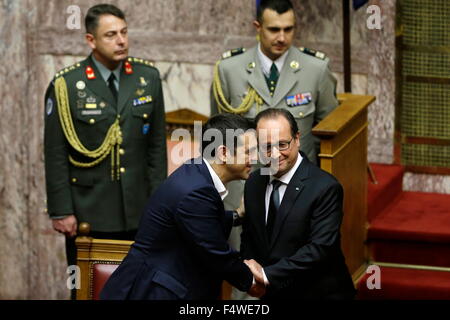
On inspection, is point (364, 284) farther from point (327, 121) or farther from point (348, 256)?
point (327, 121)

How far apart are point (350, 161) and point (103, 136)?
1309mm

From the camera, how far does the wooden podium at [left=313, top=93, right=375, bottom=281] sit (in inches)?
227

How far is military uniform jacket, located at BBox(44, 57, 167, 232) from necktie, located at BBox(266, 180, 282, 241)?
1225 millimetres

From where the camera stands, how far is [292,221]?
5059 mm

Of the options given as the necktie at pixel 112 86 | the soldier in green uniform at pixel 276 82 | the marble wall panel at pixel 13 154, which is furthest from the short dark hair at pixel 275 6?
the marble wall panel at pixel 13 154

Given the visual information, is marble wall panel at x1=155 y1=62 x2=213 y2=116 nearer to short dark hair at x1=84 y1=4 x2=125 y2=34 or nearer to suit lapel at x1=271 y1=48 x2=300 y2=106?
suit lapel at x1=271 y1=48 x2=300 y2=106

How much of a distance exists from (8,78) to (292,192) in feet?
9.88

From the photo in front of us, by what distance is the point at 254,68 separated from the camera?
6289 mm

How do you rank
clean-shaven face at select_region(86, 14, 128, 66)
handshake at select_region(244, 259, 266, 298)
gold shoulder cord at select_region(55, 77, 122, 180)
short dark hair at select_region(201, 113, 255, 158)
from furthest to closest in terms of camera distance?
gold shoulder cord at select_region(55, 77, 122, 180) → clean-shaven face at select_region(86, 14, 128, 66) → handshake at select_region(244, 259, 266, 298) → short dark hair at select_region(201, 113, 255, 158)

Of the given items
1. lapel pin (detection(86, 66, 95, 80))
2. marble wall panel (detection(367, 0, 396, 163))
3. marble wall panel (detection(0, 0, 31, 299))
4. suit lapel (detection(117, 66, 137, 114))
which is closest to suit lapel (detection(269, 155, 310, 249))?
suit lapel (detection(117, 66, 137, 114))

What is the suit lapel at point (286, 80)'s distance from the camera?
245 inches

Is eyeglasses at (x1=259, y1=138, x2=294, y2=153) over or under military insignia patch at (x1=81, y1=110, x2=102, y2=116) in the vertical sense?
under

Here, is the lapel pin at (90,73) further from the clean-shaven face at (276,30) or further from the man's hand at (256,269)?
the man's hand at (256,269)

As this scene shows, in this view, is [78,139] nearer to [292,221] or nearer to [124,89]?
[124,89]
